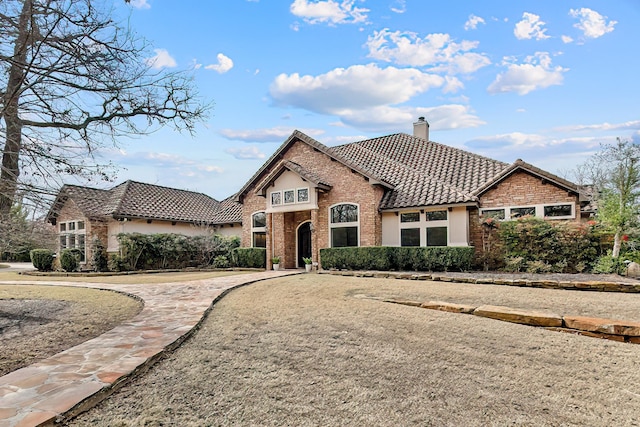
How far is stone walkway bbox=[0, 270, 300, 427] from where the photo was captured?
293 cm

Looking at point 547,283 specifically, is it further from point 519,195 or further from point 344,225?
point 344,225

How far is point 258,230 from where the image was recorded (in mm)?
18891

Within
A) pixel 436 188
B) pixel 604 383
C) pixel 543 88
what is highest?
pixel 543 88

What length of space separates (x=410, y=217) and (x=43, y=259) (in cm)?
2115

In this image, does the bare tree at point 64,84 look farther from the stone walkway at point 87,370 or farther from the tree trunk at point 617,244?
the tree trunk at point 617,244

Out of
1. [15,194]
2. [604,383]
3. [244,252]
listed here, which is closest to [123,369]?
[15,194]

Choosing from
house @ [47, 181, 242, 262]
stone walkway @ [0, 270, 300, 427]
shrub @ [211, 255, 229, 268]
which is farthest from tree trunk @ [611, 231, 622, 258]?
house @ [47, 181, 242, 262]

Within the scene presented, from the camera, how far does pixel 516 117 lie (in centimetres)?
1238

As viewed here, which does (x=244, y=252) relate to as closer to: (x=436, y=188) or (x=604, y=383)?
(x=436, y=188)

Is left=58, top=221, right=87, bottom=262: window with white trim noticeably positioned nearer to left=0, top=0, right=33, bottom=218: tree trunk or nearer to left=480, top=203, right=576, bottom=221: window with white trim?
left=0, top=0, right=33, bottom=218: tree trunk

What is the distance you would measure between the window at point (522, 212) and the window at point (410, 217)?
3708 millimetres

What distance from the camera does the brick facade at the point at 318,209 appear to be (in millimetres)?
15488

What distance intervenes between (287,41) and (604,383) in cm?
1206

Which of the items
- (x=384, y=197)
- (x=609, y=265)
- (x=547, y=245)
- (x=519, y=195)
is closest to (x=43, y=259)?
(x=384, y=197)
